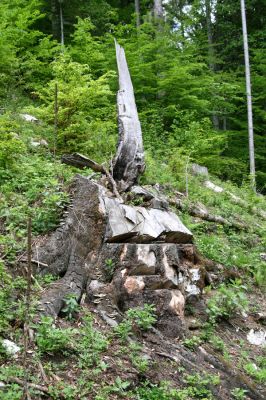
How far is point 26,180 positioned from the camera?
6.38 m

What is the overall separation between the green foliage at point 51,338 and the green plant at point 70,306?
363 millimetres

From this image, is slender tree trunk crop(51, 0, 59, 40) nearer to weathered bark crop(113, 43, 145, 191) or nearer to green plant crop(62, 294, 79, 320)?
weathered bark crop(113, 43, 145, 191)

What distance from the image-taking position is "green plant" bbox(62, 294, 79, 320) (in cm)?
450

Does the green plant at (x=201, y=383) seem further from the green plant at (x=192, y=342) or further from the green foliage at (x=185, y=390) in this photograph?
the green plant at (x=192, y=342)

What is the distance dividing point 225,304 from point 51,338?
9.57ft

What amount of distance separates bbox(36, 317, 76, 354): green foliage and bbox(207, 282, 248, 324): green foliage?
232 cm

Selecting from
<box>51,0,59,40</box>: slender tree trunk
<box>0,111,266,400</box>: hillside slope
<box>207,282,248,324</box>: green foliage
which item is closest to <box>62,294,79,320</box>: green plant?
<box>0,111,266,400</box>: hillside slope

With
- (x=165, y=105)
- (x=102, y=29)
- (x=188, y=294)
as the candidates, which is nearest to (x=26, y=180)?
(x=188, y=294)

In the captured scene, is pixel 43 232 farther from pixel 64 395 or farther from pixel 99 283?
pixel 64 395

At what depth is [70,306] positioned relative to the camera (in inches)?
178

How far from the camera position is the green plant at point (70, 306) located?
4499 millimetres

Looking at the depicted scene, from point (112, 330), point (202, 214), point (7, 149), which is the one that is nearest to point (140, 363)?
point (112, 330)

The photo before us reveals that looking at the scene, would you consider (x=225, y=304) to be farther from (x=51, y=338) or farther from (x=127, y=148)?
(x=127, y=148)

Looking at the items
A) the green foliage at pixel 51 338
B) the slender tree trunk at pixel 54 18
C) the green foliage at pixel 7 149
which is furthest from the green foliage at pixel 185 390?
the slender tree trunk at pixel 54 18
